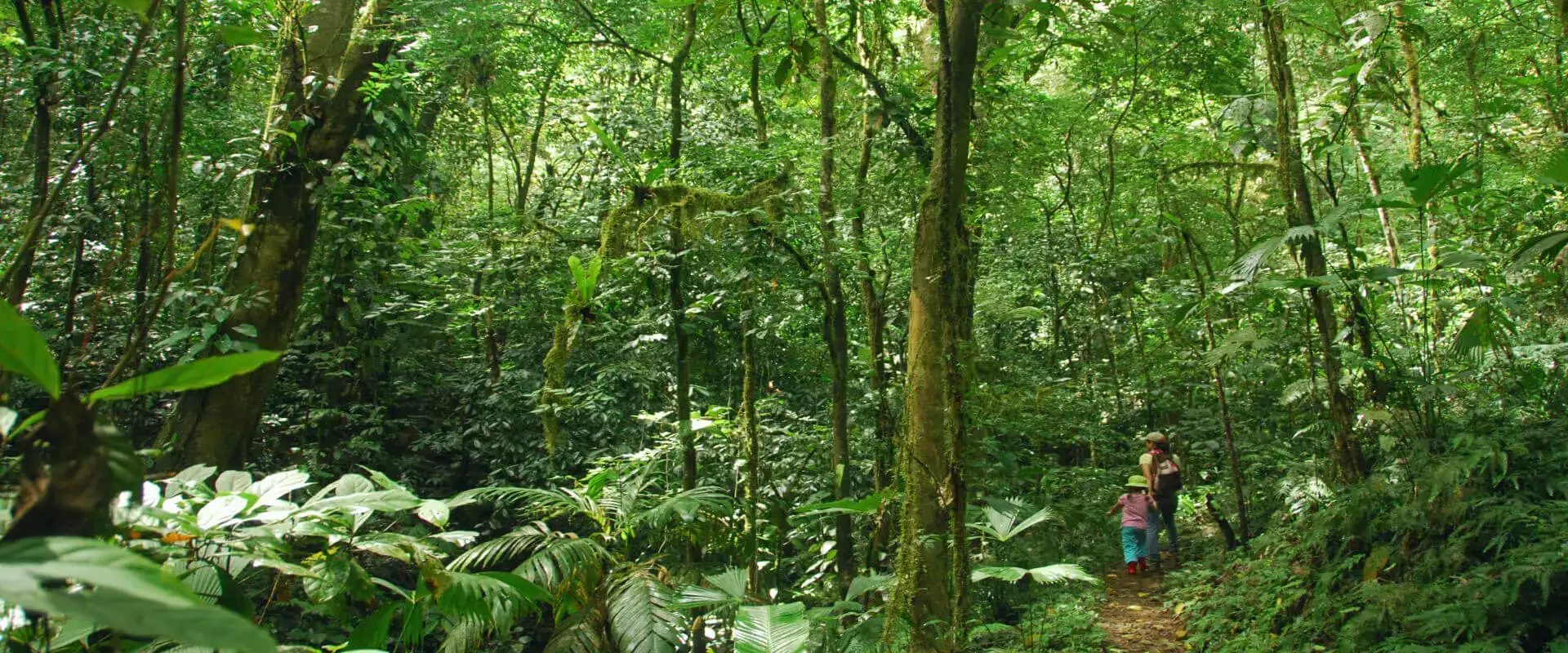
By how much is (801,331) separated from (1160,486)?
3.21m

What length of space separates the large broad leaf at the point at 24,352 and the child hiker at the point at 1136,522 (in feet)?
23.1

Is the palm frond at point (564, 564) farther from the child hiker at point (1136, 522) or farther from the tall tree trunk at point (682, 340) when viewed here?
the child hiker at point (1136, 522)

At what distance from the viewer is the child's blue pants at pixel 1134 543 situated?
6.98 meters

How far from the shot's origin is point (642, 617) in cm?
410

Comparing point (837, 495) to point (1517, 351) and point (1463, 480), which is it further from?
point (1517, 351)

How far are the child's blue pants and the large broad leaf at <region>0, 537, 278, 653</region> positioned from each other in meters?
7.23

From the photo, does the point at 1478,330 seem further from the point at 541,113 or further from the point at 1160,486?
the point at 541,113

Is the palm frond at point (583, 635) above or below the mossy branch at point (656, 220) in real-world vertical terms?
below

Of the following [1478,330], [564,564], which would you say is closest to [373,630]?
[564,564]

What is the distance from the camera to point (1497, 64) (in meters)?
8.88

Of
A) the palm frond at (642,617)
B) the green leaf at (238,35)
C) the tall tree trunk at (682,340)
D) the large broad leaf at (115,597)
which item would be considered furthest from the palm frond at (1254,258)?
the large broad leaf at (115,597)

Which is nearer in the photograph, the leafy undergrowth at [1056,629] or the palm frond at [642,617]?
the palm frond at [642,617]

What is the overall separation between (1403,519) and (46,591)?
17.9 feet

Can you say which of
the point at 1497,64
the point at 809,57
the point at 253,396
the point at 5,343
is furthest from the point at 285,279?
the point at 1497,64
